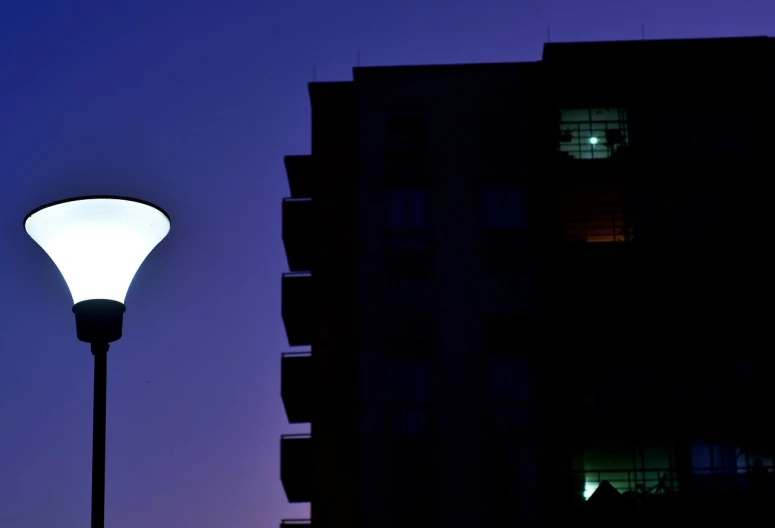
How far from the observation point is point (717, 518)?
29.5 m

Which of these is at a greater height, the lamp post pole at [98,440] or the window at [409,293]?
the window at [409,293]

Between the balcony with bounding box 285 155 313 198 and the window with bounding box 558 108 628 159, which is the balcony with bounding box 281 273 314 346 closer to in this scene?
the balcony with bounding box 285 155 313 198

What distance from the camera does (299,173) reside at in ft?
120

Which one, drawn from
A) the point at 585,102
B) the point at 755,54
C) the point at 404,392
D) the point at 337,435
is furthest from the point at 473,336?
the point at 755,54

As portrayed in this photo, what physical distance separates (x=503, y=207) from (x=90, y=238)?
26223mm

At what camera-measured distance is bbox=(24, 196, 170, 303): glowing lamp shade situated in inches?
329

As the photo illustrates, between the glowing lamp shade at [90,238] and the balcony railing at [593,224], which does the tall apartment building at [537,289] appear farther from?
the glowing lamp shade at [90,238]

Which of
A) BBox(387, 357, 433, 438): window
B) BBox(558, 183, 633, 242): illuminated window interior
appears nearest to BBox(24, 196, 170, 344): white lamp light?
BBox(387, 357, 433, 438): window

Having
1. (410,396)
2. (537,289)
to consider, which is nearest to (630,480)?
(537,289)

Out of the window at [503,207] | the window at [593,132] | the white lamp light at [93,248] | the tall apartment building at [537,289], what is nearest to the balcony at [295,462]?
the tall apartment building at [537,289]

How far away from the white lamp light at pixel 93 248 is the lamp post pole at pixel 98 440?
0.14m

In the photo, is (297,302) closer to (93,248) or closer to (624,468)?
(624,468)

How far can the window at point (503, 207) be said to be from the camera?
33750 millimetres

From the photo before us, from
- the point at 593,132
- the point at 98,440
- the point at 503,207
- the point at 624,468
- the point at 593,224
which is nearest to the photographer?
the point at 98,440
